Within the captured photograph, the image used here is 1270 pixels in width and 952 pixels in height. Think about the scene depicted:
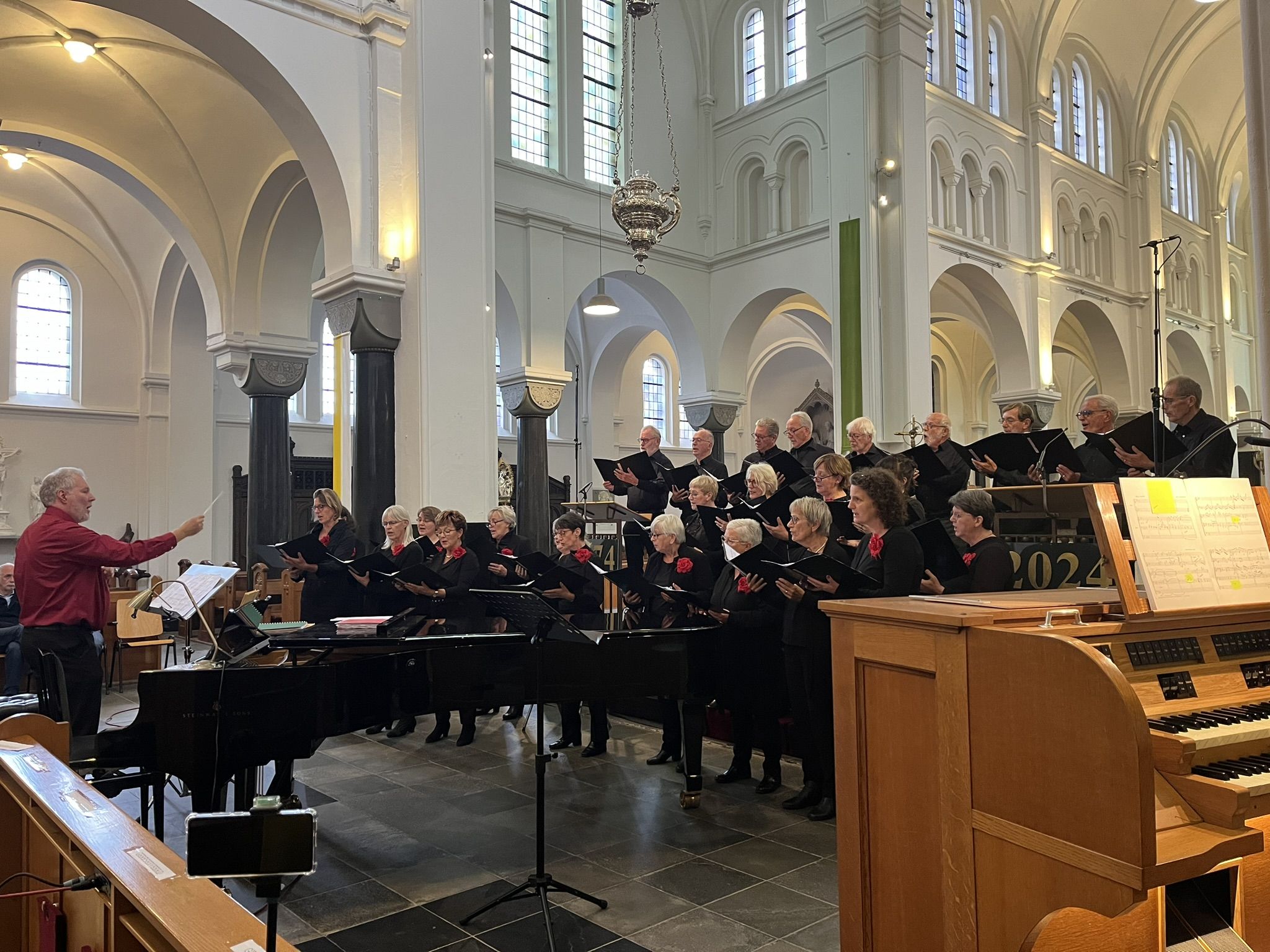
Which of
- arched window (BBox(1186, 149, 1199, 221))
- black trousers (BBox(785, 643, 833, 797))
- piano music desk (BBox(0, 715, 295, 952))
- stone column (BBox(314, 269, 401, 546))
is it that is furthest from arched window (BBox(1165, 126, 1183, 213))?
piano music desk (BBox(0, 715, 295, 952))

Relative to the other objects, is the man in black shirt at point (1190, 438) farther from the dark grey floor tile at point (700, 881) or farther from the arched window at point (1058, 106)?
the arched window at point (1058, 106)

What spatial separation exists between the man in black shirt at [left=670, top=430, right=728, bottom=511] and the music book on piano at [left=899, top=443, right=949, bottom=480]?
139 cm

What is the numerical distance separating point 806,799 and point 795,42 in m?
13.1

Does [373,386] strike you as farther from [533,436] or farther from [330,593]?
[533,436]

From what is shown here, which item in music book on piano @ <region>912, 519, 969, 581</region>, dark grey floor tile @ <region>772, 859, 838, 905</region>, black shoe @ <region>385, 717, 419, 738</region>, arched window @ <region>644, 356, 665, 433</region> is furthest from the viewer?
arched window @ <region>644, 356, 665, 433</region>

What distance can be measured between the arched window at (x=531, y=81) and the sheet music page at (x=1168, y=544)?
12.0 meters

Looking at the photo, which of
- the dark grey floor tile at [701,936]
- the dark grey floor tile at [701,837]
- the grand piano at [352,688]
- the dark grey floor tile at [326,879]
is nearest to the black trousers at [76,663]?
the grand piano at [352,688]

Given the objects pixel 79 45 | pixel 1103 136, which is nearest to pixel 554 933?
pixel 79 45

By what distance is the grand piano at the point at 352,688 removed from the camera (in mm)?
3576

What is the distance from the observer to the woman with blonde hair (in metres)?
6.94

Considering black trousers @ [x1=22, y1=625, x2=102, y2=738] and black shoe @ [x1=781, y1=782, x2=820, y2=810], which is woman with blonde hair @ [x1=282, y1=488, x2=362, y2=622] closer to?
black trousers @ [x1=22, y1=625, x2=102, y2=738]

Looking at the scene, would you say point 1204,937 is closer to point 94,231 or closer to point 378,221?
point 378,221

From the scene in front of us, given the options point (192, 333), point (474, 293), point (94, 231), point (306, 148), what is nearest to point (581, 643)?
point (474, 293)

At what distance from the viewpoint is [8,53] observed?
362 inches
